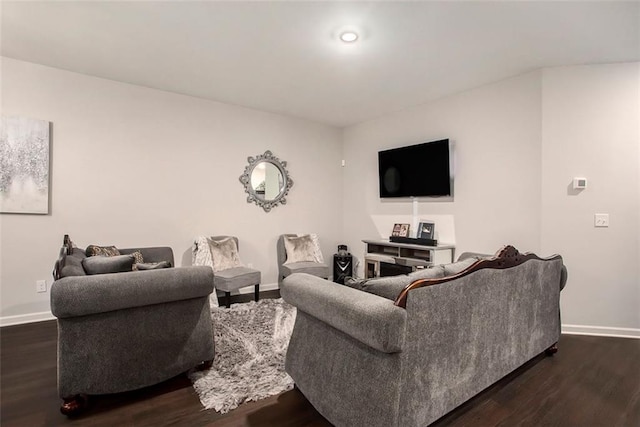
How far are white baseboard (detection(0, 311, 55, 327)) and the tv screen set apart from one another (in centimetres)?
431

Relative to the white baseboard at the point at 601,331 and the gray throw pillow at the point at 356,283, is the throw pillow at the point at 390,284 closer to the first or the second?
the gray throw pillow at the point at 356,283

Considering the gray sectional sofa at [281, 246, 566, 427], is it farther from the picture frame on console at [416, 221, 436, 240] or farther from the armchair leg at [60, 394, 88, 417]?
the picture frame on console at [416, 221, 436, 240]

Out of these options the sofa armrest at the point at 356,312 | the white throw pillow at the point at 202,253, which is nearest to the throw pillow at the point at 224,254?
the white throw pillow at the point at 202,253

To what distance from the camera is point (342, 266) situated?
4949mm

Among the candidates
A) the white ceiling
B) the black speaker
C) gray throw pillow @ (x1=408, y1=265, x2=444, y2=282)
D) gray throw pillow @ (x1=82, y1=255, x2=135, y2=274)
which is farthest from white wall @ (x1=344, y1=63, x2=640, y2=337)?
gray throw pillow @ (x1=82, y1=255, x2=135, y2=274)

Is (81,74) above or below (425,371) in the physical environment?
above

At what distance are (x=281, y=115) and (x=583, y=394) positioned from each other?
14.9 feet

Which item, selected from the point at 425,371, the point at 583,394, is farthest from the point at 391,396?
the point at 583,394

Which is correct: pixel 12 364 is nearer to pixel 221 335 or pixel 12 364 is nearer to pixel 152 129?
pixel 221 335

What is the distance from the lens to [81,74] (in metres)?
3.45

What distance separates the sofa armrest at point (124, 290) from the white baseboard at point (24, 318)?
219 centimetres

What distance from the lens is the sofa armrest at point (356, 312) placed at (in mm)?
1310

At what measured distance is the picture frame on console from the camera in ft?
13.6

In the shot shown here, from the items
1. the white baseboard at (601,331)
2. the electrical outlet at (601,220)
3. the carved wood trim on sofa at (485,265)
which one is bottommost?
the white baseboard at (601,331)
